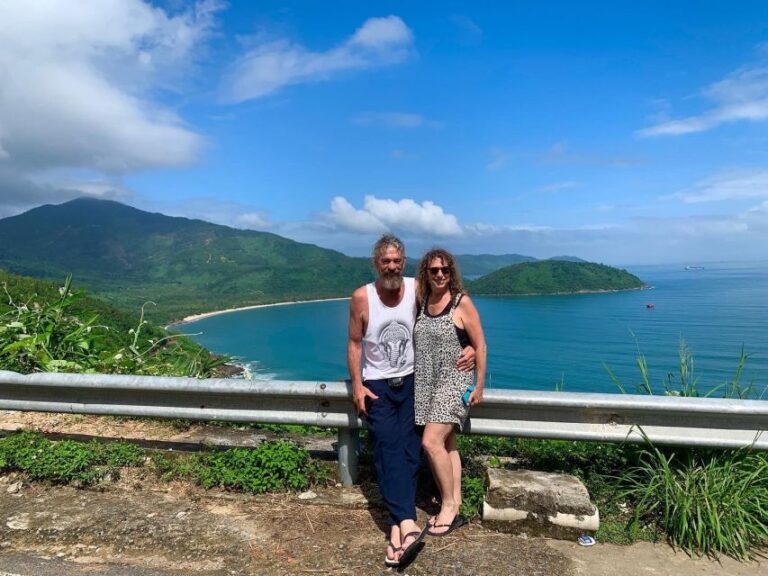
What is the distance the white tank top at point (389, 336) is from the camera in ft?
10.2

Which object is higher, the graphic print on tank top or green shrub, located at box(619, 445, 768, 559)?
the graphic print on tank top

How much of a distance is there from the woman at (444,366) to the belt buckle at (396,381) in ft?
0.33

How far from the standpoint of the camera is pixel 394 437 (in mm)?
3113

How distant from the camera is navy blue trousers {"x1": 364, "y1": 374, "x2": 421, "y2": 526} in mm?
3029

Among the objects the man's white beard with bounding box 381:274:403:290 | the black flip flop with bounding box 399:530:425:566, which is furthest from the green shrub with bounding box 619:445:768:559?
the man's white beard with bounding box 381:274:403:290

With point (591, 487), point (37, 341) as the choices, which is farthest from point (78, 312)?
point (591, 487)

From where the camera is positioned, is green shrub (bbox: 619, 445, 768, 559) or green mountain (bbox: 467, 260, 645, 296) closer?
green shrub (bbox: 619, 445, 768, 559)

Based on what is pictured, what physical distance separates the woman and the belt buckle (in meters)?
0.10

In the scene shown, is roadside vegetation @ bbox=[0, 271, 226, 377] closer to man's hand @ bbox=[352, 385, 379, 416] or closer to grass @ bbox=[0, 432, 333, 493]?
grass @ bbox=[0, 432, 333, 493]

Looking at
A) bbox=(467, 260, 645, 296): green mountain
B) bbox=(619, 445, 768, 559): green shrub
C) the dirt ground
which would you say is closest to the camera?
the dirt ground

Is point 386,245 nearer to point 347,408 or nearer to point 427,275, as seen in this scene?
point 427,275

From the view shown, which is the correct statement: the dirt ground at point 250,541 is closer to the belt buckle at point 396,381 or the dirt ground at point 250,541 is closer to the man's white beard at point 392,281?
the belt buckle at point 396,381

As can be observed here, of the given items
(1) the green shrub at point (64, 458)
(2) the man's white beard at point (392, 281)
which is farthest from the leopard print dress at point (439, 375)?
(1) the green shrub at point (64, 458)

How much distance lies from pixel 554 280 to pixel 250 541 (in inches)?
6240
